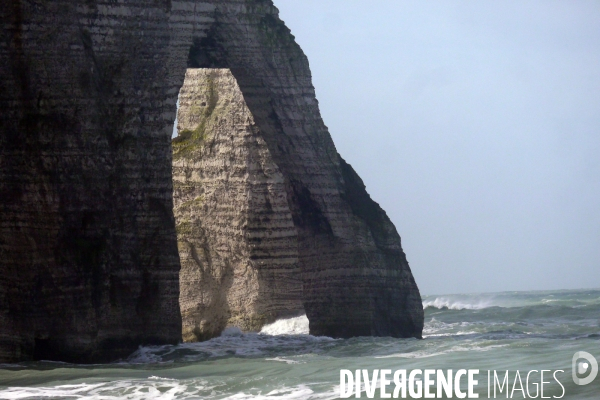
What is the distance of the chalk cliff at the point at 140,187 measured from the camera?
28500 mm

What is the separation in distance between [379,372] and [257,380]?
6.49 feet

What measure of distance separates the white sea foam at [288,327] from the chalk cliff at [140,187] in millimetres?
276

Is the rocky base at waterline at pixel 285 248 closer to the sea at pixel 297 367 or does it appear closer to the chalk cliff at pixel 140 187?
the chalk cliff at pixel 140 187

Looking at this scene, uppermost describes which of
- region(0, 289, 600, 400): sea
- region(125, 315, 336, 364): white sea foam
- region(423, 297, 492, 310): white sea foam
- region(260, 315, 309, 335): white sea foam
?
region(423, 297, 492, 310): white sea foam

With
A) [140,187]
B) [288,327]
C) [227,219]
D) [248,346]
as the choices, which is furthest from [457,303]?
[140,187]

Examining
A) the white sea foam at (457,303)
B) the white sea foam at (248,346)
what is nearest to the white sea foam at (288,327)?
the white sea foam at (248,346)

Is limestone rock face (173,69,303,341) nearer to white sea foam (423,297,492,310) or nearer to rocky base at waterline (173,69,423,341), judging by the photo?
rocky base at waterline (173,69,423,341)

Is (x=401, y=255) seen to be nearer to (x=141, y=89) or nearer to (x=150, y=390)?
(x=141, y=89)

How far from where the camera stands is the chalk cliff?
2850cm

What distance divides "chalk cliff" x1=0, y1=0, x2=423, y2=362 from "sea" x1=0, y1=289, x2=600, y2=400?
935mm

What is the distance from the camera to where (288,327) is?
34062 millimetres

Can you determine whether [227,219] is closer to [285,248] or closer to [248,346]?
[285,248]

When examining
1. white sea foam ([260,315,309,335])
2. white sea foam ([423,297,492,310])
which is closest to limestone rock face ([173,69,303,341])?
white sea foam ([260,315,309,335])

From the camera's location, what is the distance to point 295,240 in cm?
3416
